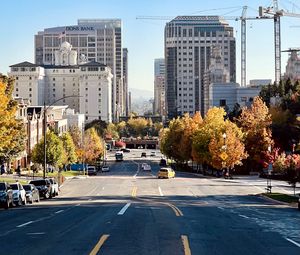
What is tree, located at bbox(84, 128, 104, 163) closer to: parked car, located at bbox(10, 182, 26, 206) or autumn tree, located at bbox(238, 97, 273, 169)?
autumn tree, located at bbox(238, 97, 273, 169)

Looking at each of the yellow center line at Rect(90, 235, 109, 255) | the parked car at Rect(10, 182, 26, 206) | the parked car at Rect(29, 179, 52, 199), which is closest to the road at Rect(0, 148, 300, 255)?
the yellow center line at Rect(90, 235, 109, 255)

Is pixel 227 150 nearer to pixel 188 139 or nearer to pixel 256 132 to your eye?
pixel 256 132

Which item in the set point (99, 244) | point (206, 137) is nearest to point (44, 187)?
point (99, 244)

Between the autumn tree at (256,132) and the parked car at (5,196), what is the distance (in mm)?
56192

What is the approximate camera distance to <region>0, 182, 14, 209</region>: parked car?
34.8 meters

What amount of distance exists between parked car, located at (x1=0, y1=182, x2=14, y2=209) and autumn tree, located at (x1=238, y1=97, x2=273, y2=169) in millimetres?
56192

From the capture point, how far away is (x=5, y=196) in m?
34.9

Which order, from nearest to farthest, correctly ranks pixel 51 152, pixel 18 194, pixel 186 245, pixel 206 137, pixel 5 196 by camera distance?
pixel 186 245, pixel 5 196, pixel 18 194, pixel 51 152, pixel 206 137

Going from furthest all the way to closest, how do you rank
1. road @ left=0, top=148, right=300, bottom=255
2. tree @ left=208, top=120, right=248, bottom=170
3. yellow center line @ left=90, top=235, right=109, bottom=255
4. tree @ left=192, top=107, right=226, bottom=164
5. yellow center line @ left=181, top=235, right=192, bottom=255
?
1. tree @ left=192, top=107, right=226, bottom=164
2. tree @ left=208, top=120, right=248, bottom=170
3. road @ left=0, top=148, right=300, bottom=255
4. yellow center line @ left=181, top=235, right=192, bottom=255
5. yellow center line @ left=90, top=235, right=109, bottom=255

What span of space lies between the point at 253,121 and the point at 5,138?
48759mm

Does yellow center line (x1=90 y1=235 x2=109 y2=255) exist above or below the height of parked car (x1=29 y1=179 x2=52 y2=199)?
above

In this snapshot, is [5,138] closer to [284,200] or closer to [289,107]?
[284,200]

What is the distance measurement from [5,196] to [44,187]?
454 inches

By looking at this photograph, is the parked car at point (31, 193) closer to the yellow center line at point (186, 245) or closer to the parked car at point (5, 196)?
the parked car at point (5, 196)
